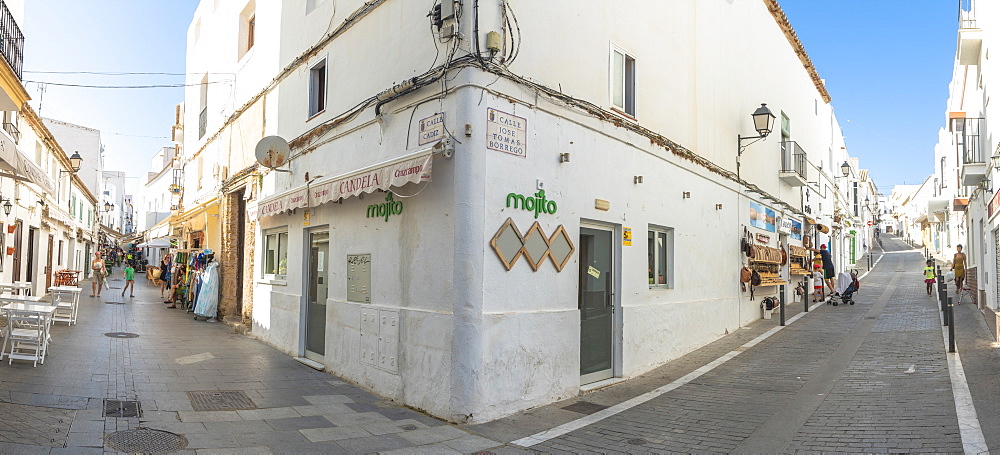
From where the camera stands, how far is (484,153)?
6.93 meters

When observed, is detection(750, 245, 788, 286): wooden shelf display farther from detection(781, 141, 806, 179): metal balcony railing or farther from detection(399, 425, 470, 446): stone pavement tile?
detection(399, 425, 470, 446): stone pavement tile

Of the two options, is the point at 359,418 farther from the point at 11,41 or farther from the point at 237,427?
the point at 11,41

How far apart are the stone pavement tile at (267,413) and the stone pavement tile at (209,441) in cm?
71

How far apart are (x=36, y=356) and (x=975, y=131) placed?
57.7 ft

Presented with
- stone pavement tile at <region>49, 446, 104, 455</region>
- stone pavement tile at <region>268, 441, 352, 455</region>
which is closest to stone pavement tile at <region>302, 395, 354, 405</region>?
stone pavement tile at <region>268, 441, 352, 455</region>

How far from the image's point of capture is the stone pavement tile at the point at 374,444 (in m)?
5.89

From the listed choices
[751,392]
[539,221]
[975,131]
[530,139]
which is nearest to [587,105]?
[530,139]

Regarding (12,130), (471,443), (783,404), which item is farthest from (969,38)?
(12,130)

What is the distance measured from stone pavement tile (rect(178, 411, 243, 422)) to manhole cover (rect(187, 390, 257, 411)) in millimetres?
175

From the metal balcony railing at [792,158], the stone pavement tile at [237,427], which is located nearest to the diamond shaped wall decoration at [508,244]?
the stone pavement tile at [237,427]

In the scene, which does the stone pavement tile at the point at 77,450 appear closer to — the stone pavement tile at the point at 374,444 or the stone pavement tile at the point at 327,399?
the stone pavement tile at the point at 374,444

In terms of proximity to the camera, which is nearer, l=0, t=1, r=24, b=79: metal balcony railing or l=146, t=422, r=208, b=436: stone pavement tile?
l=146, t=422, r=208, b=436: stone pavement tile

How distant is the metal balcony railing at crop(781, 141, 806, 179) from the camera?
17.9 meters

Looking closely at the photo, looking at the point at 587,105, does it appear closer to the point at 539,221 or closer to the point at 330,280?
the point at 539,221
